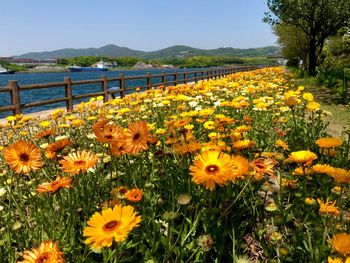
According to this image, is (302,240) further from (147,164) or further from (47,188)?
(147,164)

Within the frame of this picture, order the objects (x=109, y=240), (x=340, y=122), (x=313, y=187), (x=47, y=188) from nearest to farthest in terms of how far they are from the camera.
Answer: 1. (x=109, y=240)
2. (x=47, y=188)
3. (x=313, y=187)
4. (x=340, y=122)

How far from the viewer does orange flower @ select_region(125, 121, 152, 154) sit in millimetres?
1770

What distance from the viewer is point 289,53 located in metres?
49.6

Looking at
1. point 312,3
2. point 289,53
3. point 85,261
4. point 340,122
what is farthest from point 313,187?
point 289,53

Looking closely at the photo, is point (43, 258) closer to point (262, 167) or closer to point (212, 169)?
point (212, 169)

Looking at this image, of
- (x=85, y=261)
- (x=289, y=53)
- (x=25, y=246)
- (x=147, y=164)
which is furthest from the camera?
(x=289, y=53)

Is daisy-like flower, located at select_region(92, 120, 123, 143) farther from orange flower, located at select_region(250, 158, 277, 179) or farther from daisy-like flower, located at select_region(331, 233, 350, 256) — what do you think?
daisy-like flower, located at select_region(331, 233, 350, 256)

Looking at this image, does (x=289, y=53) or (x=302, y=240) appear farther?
(x=289, y=53)

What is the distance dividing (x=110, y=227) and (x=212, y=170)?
464 mm

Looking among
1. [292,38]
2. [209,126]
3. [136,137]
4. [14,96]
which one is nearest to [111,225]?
[136,137]

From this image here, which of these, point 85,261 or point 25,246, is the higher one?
point 85,261

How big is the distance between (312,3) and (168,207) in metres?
24.4

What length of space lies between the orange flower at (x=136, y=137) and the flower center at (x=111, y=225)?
587 millimetres

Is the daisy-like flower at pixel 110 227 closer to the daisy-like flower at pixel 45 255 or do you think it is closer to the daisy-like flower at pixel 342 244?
the daisy-like flower at pixel 45 255
